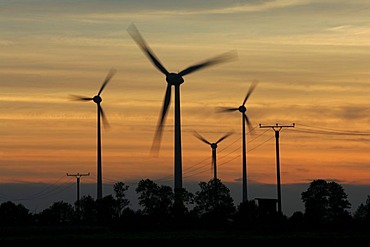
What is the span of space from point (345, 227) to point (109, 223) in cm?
6027

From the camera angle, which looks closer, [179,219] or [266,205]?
[266,205]

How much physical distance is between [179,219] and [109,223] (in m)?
23.1

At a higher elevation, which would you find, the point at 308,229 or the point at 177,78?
the point at 177,78

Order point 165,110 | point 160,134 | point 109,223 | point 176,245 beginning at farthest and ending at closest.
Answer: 1. point 109,223
2. point 165,110
3. point 160,134
4. point 176,245

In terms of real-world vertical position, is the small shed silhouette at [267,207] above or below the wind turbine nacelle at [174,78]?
below

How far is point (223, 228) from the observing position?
164 meters

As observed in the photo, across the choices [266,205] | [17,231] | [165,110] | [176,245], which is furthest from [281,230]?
[17,231]

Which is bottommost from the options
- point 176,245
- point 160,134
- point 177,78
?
point 176,245

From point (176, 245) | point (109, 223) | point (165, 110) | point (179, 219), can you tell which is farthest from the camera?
point (109, 223)

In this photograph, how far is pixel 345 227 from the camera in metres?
149

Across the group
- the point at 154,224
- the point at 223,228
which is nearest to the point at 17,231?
the point at 154,224

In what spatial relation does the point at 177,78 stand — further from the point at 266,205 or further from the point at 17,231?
the point at 17,231

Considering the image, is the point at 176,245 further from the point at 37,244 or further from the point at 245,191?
the point at 245,191

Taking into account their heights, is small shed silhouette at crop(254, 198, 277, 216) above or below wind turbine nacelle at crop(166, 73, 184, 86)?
below
